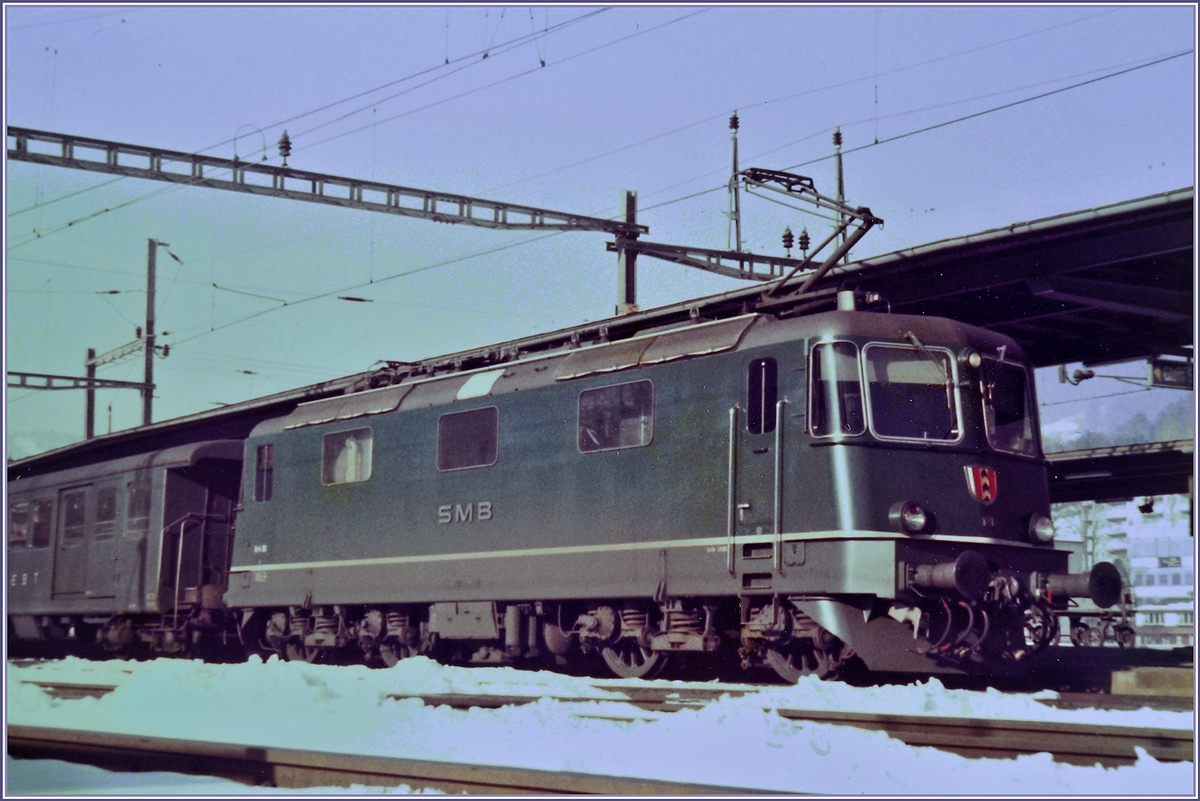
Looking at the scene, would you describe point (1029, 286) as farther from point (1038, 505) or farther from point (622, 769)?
point (622, 769)

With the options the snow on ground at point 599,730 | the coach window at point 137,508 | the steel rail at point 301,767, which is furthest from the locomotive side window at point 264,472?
the steel rail at point 301,767

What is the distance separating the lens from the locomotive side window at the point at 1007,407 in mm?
12539

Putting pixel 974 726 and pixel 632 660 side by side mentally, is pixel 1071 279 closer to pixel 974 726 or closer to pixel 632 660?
pixel 632 660

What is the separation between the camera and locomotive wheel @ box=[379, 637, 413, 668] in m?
17.6

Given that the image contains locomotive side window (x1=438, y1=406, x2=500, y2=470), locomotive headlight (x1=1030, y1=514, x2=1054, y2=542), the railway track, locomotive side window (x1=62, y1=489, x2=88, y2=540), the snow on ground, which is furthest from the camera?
locomotive side window (x1=62, y1=489, x2=88, y2=540)

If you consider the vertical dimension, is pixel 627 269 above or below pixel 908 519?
above

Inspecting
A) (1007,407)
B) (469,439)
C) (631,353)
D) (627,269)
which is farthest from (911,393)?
(627,269)

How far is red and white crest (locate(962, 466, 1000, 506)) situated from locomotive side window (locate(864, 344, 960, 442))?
1.21 feet

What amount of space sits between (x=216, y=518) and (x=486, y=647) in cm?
775

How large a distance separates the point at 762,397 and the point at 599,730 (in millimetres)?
4457

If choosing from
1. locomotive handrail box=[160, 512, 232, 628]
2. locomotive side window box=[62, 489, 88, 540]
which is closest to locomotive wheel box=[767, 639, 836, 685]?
locomotive handrail box=[160, 512, 232, 628]

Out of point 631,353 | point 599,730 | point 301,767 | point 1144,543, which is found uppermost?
point 1144,543

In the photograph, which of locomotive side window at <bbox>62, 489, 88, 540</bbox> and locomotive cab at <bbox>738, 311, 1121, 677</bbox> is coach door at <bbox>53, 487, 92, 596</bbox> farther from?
locomotive cab at <bbox>738, 311, 1121, 677</bbox>

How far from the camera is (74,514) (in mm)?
23891
